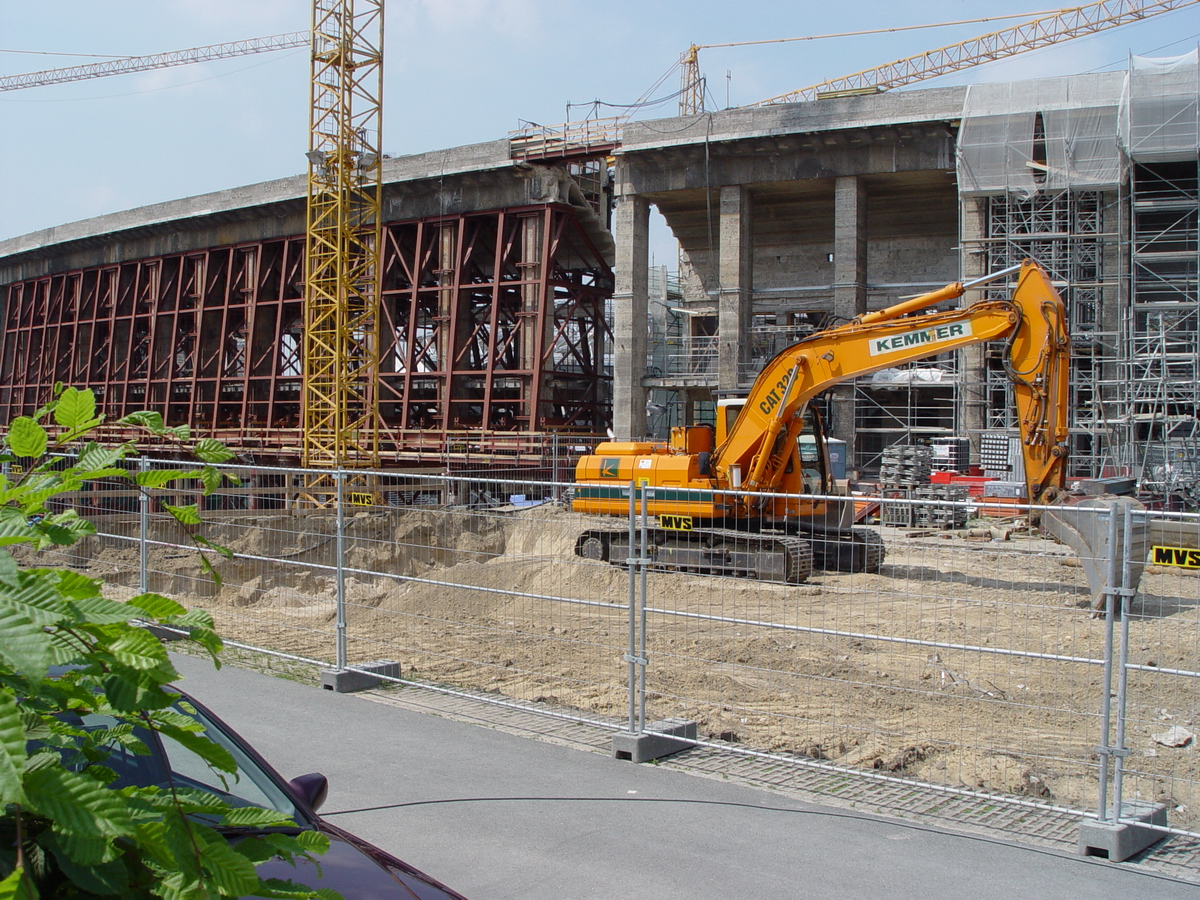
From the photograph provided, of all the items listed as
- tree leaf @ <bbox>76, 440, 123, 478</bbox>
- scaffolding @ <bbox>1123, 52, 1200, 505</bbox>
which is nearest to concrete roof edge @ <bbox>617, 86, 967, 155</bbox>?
scaffolding @ <bbox>1123, 52, 1200, 505</bbox>

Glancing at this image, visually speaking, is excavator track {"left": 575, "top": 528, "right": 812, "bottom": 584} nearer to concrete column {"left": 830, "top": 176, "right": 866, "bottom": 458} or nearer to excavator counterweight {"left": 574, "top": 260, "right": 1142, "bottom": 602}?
excavator counterweight {"left": 574, "top": 260, "right": 1142, "bottom": 602}

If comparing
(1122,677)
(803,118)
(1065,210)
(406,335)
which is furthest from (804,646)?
(406,335)

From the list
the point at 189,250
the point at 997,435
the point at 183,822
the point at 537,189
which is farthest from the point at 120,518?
the point at 189,250

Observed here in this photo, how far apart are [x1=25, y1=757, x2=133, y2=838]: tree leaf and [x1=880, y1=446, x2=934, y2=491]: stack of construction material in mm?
26641

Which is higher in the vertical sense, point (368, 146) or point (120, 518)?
point (368, 146)

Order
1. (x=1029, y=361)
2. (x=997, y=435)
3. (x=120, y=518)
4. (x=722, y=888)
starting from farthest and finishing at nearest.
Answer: (x=997, y=435)
(x=1029, y=361)
(x=120, y=518)
(x=722, y=888)

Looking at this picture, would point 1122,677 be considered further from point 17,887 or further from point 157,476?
point 17,887

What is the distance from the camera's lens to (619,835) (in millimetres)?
5426

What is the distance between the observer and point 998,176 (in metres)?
27.9

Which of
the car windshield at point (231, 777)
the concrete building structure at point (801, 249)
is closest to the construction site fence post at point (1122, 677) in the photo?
the car windshield at point (231, 777)

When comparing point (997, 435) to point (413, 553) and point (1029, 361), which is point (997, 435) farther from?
point (413, 553)

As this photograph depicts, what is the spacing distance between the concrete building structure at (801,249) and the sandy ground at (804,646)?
17019 mm

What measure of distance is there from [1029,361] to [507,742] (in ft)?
35.0

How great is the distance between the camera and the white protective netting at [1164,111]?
2616 centimetres
